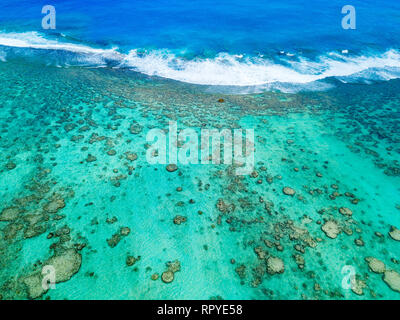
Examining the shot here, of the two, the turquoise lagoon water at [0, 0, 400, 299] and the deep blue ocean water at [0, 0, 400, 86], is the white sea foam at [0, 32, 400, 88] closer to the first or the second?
the deep blue ocean water at [0, 0, 400, 86]

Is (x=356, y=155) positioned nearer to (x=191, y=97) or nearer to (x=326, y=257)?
(x=326, y=257)

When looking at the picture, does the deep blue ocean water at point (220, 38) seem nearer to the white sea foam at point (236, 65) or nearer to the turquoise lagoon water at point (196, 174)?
the white sea foam at point (236, 65)

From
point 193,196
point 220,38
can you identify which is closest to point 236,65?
point 220,38
